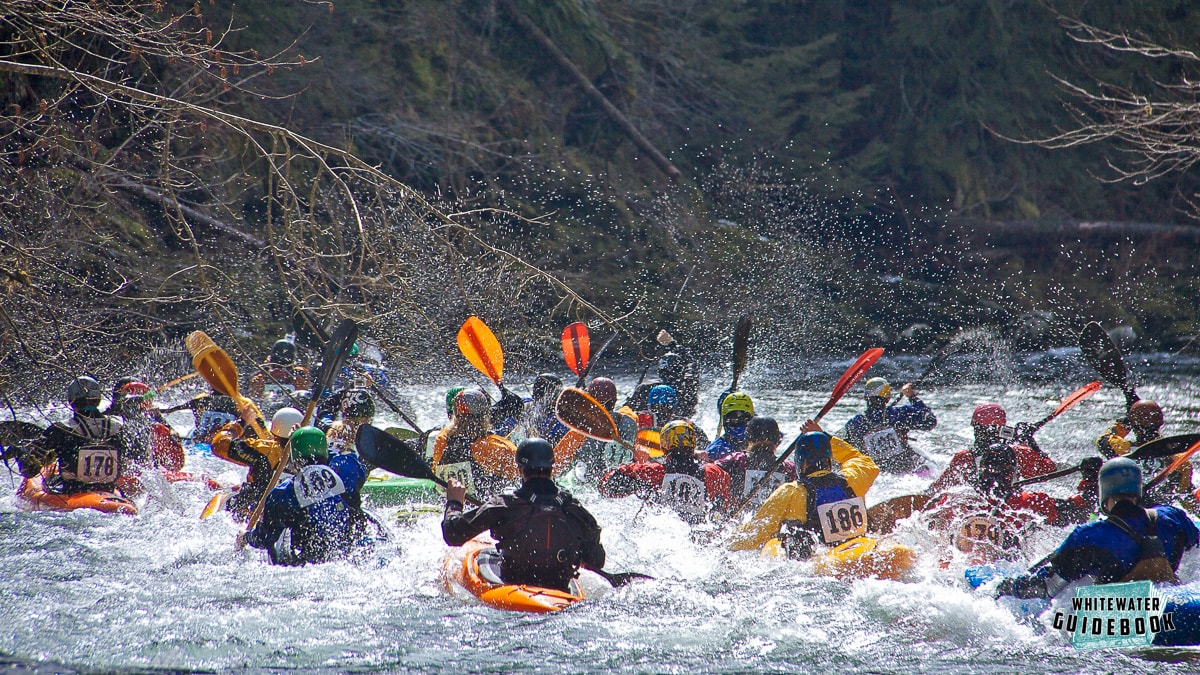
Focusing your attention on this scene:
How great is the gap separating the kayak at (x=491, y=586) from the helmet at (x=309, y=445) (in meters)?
0.93

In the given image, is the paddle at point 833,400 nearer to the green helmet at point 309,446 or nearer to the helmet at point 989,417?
the helmet at point 989,417

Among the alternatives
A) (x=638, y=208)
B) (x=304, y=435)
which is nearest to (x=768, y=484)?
(x=304, y=435)

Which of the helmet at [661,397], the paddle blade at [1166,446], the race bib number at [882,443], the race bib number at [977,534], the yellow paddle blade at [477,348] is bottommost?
the race bib number at [977,534]

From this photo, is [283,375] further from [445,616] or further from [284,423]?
[445,616]

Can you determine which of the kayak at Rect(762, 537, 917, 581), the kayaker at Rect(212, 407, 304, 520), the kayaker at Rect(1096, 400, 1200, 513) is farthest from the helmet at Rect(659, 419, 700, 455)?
the kayaker at Rect(1096, 400, 1200, 513)

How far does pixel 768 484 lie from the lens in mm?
7086

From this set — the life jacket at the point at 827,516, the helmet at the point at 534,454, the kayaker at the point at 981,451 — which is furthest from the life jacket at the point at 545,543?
the kayaker at the point at 981,451

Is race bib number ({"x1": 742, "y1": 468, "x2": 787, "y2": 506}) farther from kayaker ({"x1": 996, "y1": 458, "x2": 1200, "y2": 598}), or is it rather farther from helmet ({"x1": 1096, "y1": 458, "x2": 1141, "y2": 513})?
helmet ({"x1": 1096, "y1": 458, "x2": 1141, "y2": 513})

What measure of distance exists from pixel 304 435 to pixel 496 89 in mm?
15139

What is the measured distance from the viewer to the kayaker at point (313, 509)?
5863 mm

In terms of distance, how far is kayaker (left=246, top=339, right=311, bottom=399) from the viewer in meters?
10.5

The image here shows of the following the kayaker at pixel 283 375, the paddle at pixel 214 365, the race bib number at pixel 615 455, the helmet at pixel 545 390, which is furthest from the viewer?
the kayaker at pixel 283 375

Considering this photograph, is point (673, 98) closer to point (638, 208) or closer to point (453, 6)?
point (638, 208)

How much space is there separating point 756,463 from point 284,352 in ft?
23.4
